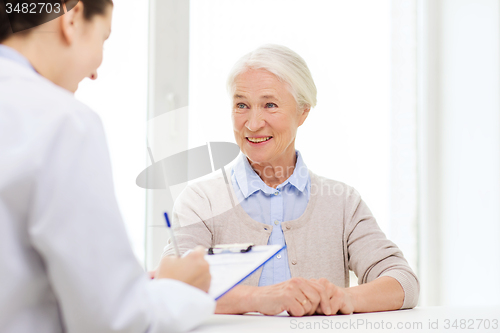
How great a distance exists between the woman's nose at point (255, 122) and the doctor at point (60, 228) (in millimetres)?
1007

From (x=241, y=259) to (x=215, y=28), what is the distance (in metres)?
1.78

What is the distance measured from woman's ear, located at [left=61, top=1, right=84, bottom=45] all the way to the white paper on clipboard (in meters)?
0.44

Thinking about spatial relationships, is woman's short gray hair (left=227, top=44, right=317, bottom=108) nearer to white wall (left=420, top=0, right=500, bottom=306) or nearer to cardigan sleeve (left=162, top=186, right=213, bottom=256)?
cardigan sleeve (left=162, top=186, right=213, bottom=256)

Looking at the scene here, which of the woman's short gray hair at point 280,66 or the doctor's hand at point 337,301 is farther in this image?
the woman's short gray hair at point 280,66

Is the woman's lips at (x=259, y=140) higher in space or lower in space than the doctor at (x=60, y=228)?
higher

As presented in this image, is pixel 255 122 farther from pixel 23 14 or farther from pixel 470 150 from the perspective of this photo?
pixel 470 150

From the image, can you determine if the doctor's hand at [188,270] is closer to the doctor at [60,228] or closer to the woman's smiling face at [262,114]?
the doctor at [60,228]

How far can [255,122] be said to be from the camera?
5.07ft

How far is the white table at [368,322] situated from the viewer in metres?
0.84

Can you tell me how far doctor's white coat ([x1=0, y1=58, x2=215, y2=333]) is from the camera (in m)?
0.49

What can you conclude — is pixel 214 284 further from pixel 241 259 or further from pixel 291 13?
pixel 291 13

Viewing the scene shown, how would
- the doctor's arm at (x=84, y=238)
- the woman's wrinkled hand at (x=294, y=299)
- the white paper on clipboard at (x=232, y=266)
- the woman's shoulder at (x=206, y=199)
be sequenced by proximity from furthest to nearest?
the woman's shoulder at (x=206, y=199), the woman's wrinkled hand at (x=294, y=299), the white paper on clipboard at (x=232, y=266), the doctor's arm at (x=84, y=238)

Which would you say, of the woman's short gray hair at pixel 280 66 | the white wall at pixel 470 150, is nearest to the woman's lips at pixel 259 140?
the woman's short gray hair at pixel 280 66

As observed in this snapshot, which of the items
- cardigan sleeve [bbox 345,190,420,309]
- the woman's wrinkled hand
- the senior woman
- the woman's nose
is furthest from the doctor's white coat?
the woman's nose
